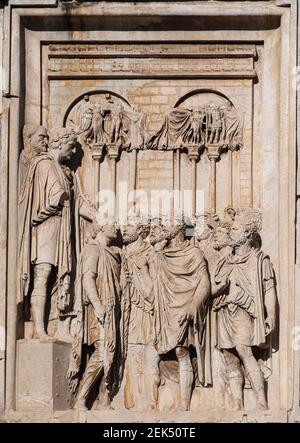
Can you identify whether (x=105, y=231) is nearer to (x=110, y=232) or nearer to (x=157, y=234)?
(x=110, y=232)

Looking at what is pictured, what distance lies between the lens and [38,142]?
24609 mm

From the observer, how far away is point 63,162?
81.3 feet

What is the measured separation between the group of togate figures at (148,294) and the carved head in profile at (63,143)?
0.37 ft

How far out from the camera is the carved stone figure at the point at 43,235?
2439cm

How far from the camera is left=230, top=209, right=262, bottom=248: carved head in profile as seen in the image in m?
24.5

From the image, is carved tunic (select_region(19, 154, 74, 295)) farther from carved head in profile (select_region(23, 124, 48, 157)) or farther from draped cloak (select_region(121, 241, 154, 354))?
draped cloak (select_region(121, 241, 154, 354))

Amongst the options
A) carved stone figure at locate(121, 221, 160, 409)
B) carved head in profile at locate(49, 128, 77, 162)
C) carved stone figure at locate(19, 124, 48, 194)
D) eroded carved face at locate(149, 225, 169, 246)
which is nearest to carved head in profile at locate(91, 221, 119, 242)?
carved stone figure at locate(121, 221, 160, 409)

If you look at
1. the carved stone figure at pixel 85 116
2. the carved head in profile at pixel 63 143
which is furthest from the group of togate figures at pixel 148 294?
the carved stone figure at pixel 85 116

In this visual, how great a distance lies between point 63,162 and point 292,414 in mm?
3594

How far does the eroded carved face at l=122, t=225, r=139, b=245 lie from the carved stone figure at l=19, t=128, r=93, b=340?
57 centimetres

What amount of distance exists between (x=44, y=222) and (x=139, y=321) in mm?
1428

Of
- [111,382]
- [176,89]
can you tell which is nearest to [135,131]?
[176,89]

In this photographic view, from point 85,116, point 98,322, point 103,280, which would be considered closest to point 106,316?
point 98,322

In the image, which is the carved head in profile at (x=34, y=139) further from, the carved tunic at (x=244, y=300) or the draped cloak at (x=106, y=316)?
the carved tunic at (x=244, y=300)
